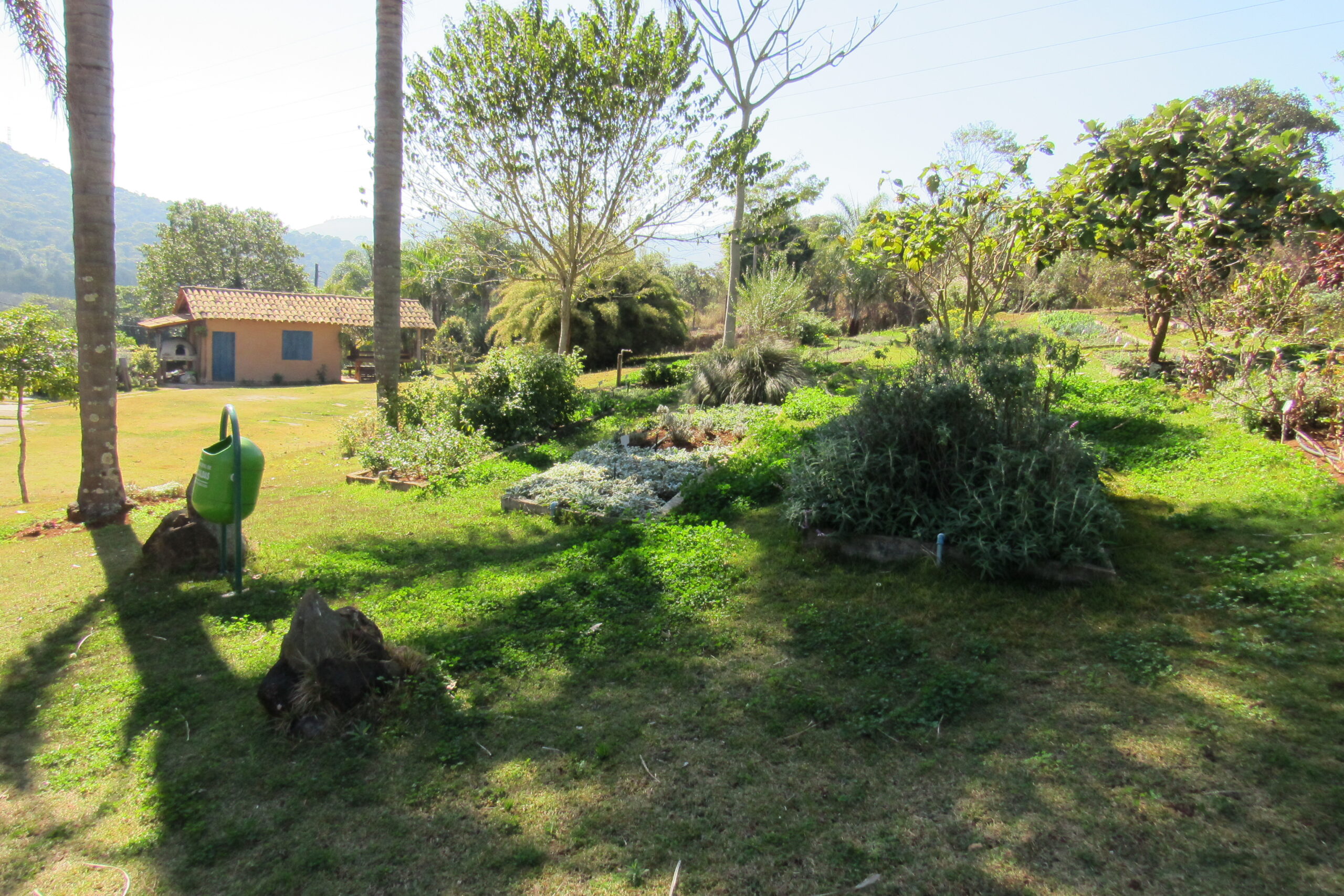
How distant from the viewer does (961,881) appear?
2.38 m

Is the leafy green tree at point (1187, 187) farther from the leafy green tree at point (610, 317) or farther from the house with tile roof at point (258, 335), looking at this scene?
the house with tile roof at point (258, 335)

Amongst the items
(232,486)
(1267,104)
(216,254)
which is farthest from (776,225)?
(216,254)

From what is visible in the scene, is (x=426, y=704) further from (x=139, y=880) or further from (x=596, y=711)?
(x=139, y=880)

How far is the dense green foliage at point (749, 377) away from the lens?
38.5 feet

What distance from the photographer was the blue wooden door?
2838 centimetres

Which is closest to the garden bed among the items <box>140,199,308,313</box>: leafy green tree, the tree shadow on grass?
the tree shadow on grass

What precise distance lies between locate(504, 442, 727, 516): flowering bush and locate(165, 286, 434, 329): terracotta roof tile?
83.8 ft

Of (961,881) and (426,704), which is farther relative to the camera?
(426,704)

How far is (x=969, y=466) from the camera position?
16.4ft

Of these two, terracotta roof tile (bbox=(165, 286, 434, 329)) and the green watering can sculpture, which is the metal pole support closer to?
the green watering can sculpture

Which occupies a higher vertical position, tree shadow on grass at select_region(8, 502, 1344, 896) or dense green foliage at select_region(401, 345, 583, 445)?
dense green foliage at select_region(401, 345, 583, 445)

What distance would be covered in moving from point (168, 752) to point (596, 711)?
6.37 feet

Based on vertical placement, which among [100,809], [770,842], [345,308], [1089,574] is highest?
[345,308]

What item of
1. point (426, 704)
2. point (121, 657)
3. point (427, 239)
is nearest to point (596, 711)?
point (426, 704)
